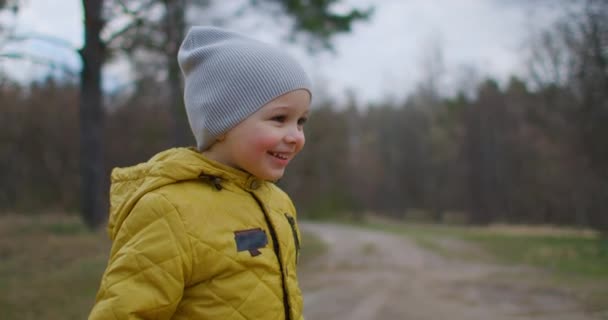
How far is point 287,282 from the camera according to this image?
1.92 metres

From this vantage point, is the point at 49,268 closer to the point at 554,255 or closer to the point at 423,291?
the point at 423,291

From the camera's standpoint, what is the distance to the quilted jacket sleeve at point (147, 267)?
5.19ft

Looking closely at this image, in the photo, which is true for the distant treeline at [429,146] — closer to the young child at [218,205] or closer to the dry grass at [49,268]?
the dry grass at [49,268]

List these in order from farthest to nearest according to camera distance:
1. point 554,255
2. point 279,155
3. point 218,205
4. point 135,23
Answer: point 554,255, point 135,23, point 279,155, point 218,205

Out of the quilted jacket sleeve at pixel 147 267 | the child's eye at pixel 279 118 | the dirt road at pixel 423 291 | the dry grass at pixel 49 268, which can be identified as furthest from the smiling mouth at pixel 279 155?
the dry grass at pixel 49 268

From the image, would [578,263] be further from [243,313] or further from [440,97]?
[440,97]

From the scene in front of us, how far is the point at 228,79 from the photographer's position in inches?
78.8

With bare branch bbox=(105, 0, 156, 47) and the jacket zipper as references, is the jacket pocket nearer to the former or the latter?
the jacket zipper

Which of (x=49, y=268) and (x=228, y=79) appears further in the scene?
(x=49, y=268)

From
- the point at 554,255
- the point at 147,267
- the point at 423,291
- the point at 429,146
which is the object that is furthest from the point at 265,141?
the point at 429,146

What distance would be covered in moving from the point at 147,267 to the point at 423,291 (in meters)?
7.31

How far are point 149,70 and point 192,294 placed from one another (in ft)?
39.7

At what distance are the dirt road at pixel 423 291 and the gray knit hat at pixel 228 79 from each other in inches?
196

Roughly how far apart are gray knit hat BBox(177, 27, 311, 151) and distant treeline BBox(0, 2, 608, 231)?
30.2 feet
